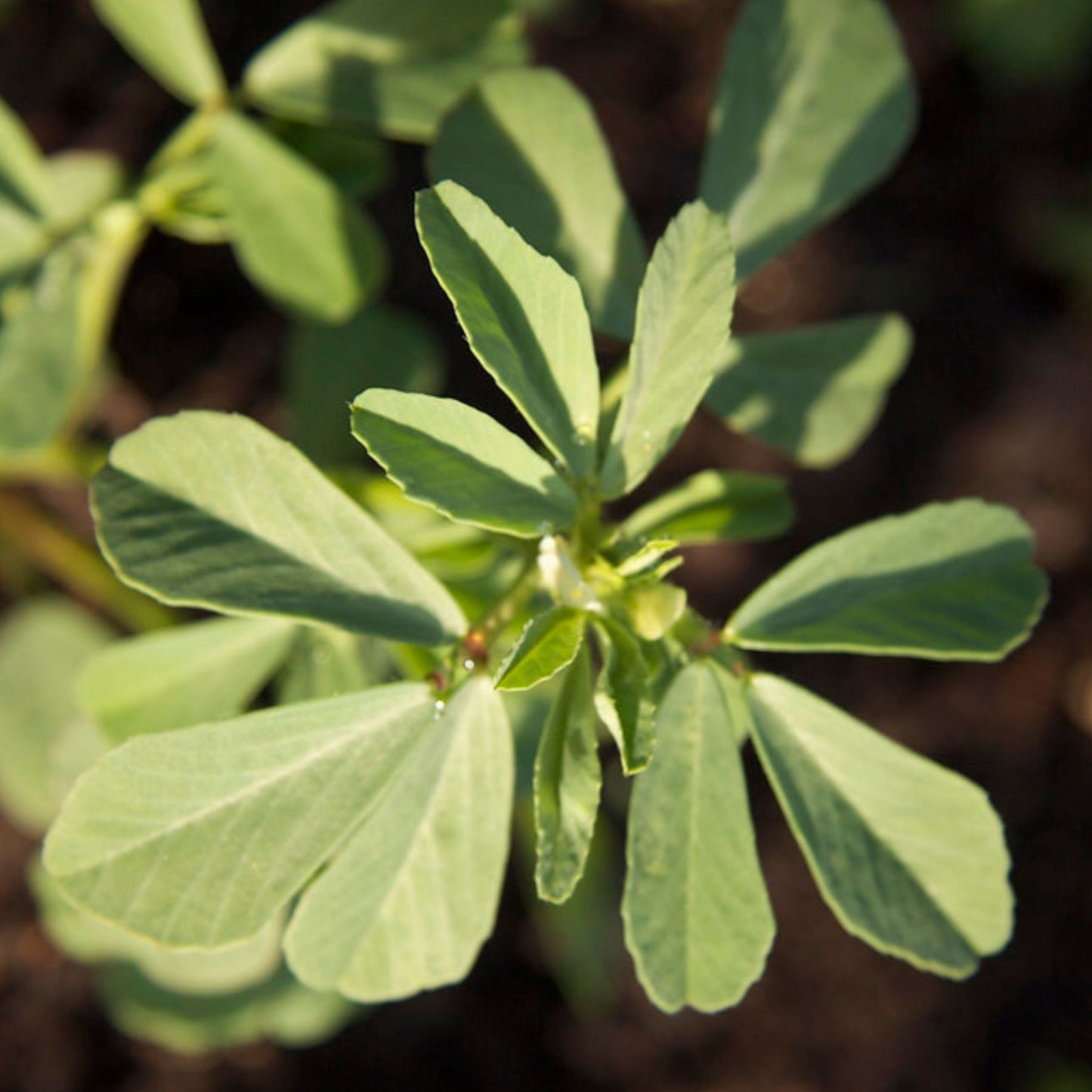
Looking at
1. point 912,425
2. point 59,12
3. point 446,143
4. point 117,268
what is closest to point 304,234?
point 446,143

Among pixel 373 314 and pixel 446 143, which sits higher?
pixel 446 143

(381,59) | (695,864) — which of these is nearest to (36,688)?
(381,59)

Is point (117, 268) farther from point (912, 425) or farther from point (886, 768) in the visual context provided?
point (912, 425)

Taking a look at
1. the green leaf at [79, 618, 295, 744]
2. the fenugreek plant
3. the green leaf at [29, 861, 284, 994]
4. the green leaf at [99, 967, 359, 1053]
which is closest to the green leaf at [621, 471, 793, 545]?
the fenugreek plant

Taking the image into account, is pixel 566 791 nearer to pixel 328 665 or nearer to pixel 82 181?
pixel 328 665

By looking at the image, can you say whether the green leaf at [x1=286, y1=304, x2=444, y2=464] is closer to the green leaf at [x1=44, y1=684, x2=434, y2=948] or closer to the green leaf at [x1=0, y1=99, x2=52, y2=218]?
the green leaf at [x1=0, y1=99, x2=52, y2=218]

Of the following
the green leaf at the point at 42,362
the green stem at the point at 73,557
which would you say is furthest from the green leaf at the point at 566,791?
the green stem at the point at 73,557
